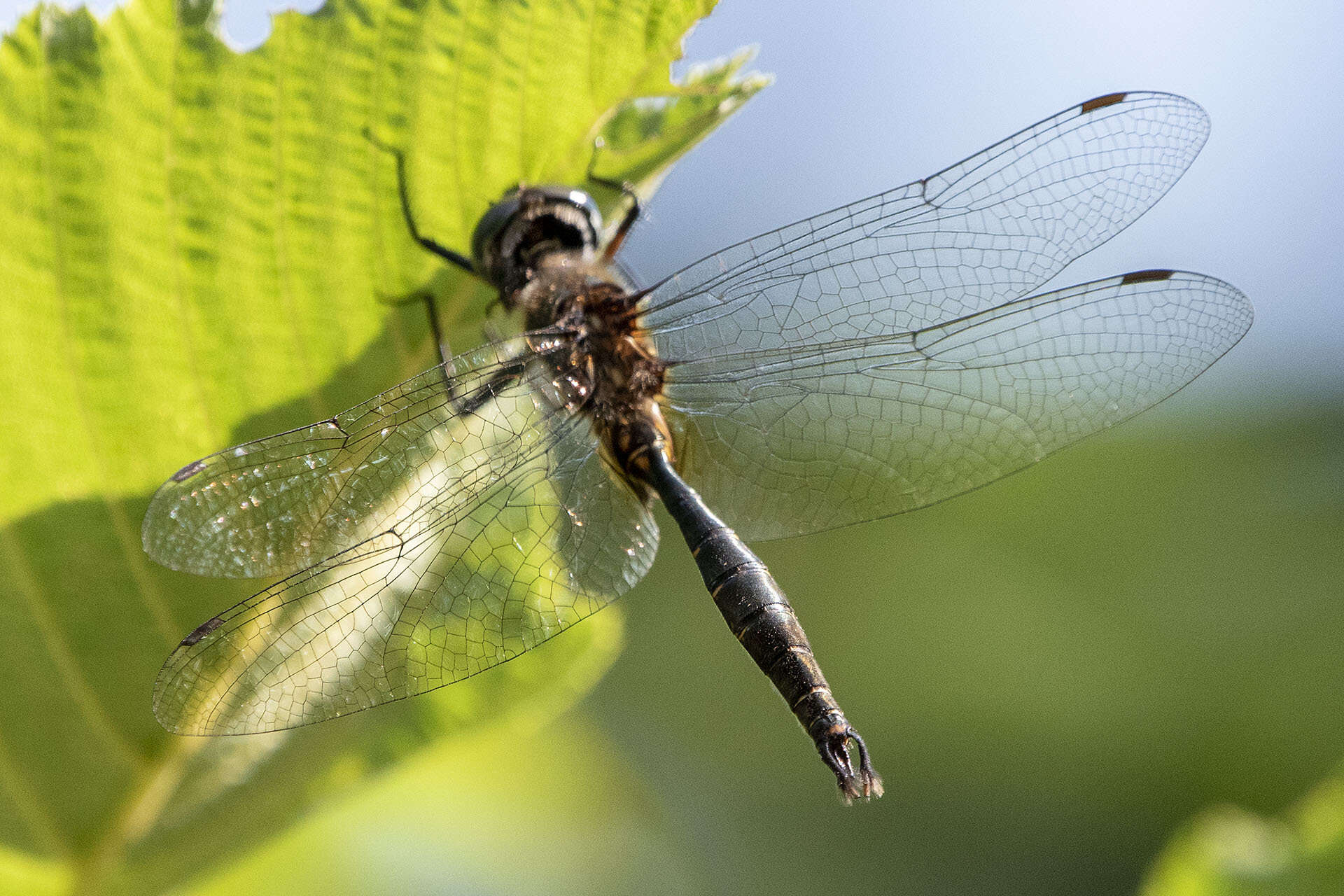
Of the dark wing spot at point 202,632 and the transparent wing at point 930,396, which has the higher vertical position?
the dark wing spot at point 202,632

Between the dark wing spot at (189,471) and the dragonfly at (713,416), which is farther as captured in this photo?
the dragonfly at (713,416)

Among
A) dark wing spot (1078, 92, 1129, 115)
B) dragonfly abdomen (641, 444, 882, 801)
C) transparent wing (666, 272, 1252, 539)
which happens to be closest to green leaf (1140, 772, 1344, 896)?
dragonfly abdomen (641, 444, 882, 801)

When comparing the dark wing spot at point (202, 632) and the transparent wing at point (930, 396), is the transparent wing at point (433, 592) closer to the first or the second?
the dark wing spot at point (202, 632)

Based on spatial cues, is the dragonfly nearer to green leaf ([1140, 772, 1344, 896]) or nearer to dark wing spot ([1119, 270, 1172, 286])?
dark wing spot ([1119, 270, 1172, 286])

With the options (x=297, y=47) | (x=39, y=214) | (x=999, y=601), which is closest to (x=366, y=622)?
(x=39, y=214)

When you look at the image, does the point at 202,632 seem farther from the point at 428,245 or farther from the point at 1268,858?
the point at 1268,858

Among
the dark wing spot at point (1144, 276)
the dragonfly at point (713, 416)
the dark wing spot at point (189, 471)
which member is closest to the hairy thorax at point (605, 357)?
the dragonfly at point (713, 416)
